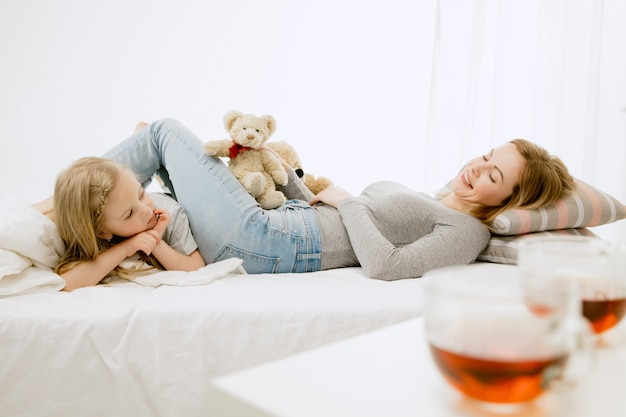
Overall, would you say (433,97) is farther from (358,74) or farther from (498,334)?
(498,334)

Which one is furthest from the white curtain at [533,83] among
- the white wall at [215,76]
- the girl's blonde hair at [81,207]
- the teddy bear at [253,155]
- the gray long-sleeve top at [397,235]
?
the girl's blonde hair at [81,207]

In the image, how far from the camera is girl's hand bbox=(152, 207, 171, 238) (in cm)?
152

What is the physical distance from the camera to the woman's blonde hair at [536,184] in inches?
62.6

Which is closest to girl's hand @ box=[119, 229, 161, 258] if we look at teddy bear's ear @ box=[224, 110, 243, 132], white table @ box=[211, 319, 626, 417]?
teddy bear's ear @ box=[224, 110, 243, 132]

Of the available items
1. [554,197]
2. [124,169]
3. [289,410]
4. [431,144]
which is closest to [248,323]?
[124,169]

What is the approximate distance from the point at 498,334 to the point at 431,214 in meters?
1.27

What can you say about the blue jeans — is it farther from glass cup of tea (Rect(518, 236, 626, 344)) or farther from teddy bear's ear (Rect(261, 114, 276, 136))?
glass cup of tea (Rect(518, 236, 626, 344))

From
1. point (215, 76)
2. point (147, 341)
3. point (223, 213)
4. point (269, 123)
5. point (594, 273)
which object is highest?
point (215, 76)

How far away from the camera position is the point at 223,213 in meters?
1.58

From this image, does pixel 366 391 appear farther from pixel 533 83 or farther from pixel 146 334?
pixel 533 83

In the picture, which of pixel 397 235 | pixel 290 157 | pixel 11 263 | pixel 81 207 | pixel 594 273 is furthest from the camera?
pixel 290 157

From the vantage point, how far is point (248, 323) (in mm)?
1174

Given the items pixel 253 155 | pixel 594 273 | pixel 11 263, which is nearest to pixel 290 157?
pixel 253 155

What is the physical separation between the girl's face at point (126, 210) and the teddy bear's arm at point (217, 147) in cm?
26
